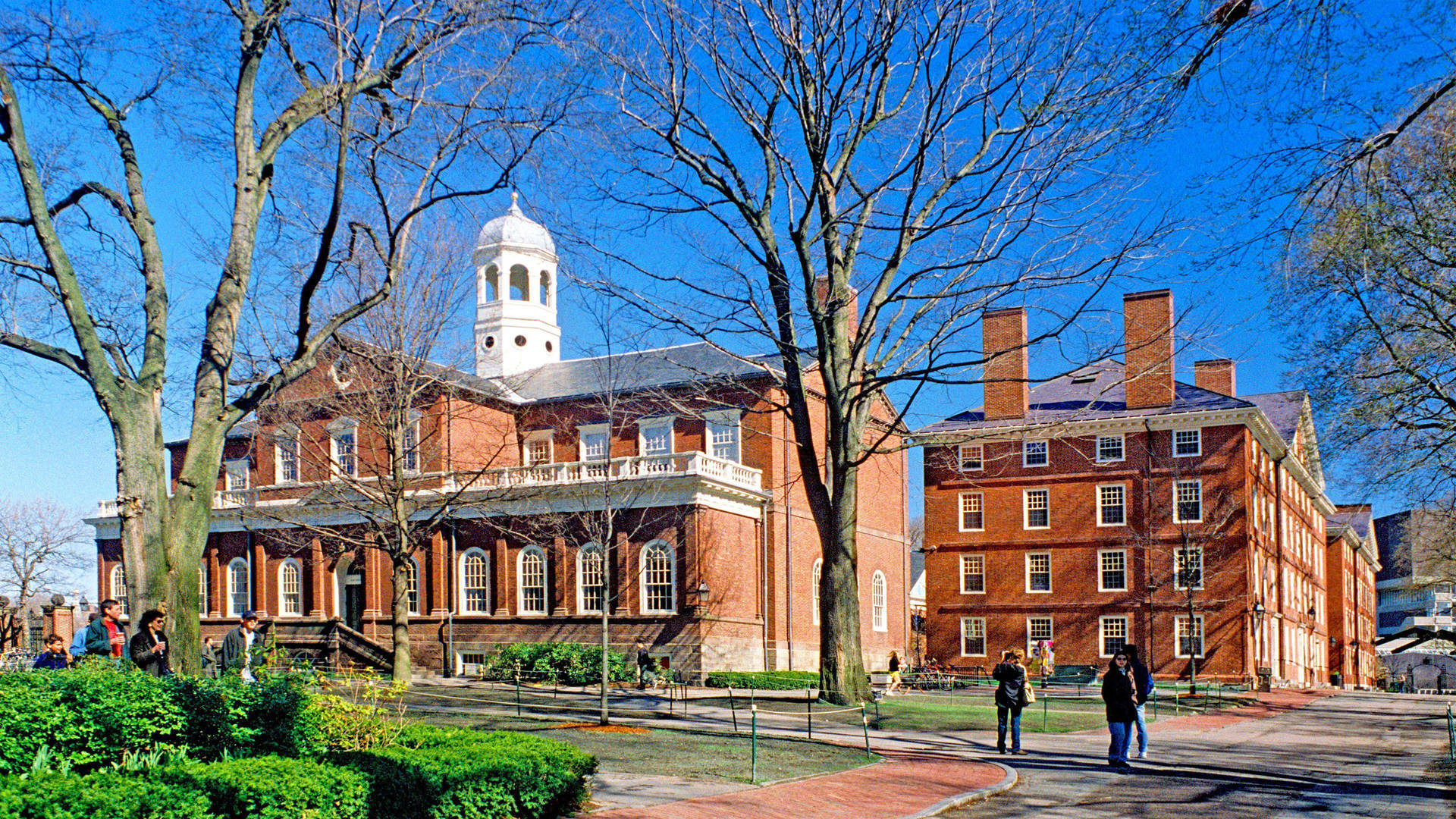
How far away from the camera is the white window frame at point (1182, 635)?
46.4 metres

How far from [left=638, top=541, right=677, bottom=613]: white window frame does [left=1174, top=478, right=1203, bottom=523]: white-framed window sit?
20.8m

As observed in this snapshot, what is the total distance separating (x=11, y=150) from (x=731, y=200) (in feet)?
46.2

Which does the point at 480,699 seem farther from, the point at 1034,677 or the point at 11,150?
the point at 1034,677

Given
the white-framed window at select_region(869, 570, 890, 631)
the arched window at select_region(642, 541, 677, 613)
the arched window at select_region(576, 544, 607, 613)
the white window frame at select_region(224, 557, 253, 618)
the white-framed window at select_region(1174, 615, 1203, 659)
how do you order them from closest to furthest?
the arched window at select_region(642, 541, 677, 613) < the arched window at select_region(576, 544, 607, 613) < the white window frame at select_region(224, 557, 253, 618) < the white-framed window at select_region(869, 570, 890, 631) < the white-framed window at select_region(1174, 615, 1203, 659)

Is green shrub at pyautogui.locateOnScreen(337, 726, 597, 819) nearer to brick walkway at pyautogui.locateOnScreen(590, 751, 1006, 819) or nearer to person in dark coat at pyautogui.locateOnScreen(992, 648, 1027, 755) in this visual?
brick walkway at pyautogui.locateOnScreen(590, 751, 1006, 819)

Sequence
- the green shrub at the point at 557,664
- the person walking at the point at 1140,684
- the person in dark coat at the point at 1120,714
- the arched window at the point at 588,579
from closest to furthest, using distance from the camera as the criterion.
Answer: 1. the person in dark coat at the point at 1120,714
2. the person walking at the point at 1140,684
3. the green shrub at the point at 557,664
4. the arched window at the point at 588,579

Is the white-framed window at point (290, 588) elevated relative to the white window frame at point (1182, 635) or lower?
elevated

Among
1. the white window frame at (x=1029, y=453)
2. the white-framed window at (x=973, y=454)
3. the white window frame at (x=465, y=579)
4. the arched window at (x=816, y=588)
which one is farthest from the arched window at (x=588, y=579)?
the white window frame at (x=1029, y=453)

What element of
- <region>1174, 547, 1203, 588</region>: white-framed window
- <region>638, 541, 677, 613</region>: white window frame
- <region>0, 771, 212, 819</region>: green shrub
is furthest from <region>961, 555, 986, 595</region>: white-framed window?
<region>0, 771, 212, 819</region>: green shrub

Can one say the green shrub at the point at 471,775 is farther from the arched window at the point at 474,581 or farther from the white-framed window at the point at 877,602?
the white-framed window at the point at 877,602

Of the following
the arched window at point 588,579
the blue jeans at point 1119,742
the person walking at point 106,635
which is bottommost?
the blue jeans at point 1119,742

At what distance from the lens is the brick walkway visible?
11.7 m

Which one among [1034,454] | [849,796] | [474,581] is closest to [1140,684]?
[849,796]

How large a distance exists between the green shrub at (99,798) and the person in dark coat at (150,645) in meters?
3.51
